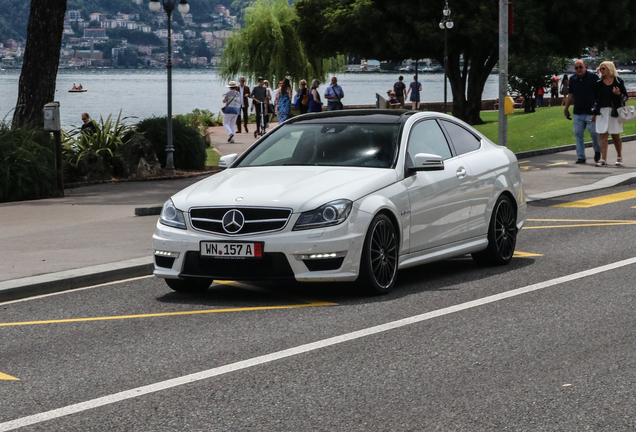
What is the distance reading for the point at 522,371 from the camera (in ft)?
20.6

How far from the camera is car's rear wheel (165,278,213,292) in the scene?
921 centimetres

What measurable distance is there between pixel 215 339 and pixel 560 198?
10426mm

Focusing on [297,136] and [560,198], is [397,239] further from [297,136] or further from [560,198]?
[560,198]

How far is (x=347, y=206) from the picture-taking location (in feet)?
27.7

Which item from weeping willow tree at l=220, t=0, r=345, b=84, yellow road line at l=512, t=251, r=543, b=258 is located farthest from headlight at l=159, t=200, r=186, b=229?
weeping willow tree at l=220, t=0, r=345, b=84

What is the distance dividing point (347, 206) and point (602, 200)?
868 cm

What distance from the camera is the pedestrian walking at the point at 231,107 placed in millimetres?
32031

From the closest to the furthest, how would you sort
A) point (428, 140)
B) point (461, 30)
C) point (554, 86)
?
point (428, 140) → point (461, 30) → point (554, 86)

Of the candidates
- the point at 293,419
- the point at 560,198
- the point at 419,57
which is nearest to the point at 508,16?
the point at 560,198

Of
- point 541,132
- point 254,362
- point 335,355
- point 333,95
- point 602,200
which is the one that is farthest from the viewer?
point 333,95

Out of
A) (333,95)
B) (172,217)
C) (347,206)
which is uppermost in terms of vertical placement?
(333,95)

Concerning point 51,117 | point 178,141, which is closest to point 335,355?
point 51,117

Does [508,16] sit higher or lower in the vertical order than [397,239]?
higher

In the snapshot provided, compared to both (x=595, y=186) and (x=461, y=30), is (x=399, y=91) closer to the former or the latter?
(x=461, y=30)
